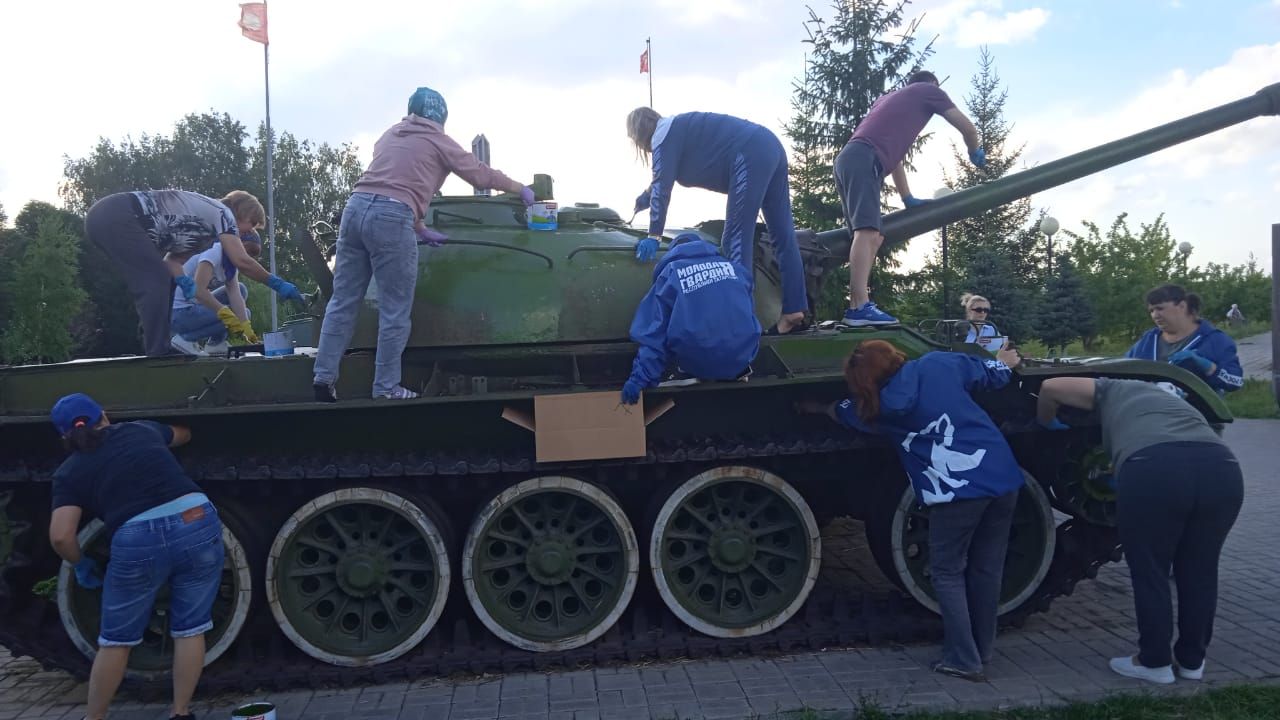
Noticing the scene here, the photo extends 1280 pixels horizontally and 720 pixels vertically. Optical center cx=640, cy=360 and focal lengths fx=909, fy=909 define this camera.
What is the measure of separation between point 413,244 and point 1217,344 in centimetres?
573

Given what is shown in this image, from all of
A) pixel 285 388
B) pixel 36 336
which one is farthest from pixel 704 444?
pixel 36 336

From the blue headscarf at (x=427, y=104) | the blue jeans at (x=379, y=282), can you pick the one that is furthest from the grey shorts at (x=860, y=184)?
the blue jeans at (x=379, y=282)

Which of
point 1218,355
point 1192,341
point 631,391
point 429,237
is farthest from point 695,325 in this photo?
point 1218,355

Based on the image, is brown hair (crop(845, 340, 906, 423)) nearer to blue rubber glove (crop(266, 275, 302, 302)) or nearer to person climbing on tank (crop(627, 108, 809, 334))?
person climbing on tank (crop(627, 108, 809, 334))

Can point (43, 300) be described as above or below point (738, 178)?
above

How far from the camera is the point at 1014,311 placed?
20781 mm

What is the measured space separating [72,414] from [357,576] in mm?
1782

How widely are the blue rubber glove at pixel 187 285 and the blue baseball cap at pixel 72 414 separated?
5.75ft

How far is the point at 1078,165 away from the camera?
7105mm

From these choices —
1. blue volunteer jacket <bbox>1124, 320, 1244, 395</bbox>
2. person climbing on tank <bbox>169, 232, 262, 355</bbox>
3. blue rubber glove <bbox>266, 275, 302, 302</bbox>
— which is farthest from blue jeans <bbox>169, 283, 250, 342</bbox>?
blue volunteer jacket <bbox>1124, 320, 1244, 395</bbox>

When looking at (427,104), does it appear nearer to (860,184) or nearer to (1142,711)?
(860,184)

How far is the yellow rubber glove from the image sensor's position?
6293mm

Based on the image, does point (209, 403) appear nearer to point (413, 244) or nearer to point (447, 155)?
point (413, 244)

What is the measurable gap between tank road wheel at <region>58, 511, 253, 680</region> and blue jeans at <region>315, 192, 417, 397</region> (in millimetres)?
1223
